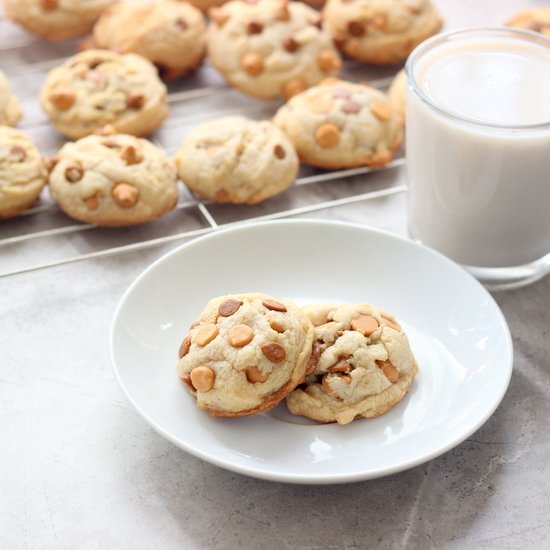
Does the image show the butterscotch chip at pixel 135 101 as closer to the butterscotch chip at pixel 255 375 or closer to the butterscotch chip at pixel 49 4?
the butterscotch chip at pixel 49 4

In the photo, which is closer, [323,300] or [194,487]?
[194,487]

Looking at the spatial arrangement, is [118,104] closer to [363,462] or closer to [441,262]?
[441,262]

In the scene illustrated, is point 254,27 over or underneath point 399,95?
over

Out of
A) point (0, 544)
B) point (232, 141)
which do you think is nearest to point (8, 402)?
point (0, 544)

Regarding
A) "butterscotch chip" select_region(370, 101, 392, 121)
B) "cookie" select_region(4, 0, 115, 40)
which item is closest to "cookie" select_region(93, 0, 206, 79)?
"cookie" select_region(4, 0, 115, 40)

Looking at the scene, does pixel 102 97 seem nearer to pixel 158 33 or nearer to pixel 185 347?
pixel 158 33

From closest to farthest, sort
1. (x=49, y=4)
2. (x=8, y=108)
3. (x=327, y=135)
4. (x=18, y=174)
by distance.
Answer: (x=18, y=174) < (x=327, y=135) < (x=8, y=108) < (x=49, y=4)

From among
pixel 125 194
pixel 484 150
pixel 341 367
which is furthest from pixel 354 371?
pixel 125 194

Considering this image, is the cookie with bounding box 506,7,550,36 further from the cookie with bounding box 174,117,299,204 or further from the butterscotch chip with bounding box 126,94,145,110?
the butterscotch chip with bounding box 126,94,145,110
